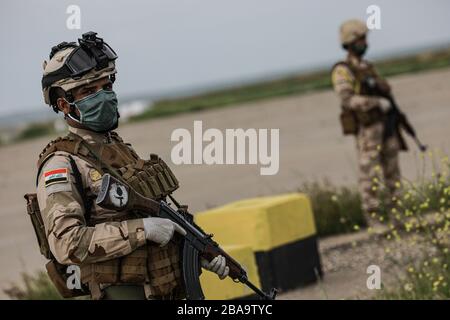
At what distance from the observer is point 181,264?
4.79 m

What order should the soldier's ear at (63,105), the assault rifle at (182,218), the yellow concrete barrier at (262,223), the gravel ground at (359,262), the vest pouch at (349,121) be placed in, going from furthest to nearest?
the vest pouch at (349,121), the yellow concrete barrier at (262,223), the gravel ground at (359,262), the soldier's ear at (63,105), the assault rifle at (182,218)

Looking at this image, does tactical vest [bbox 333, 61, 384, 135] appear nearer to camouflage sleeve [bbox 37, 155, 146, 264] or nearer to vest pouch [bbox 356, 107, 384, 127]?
vest pouch [bbox 356, 107, 384, 127]

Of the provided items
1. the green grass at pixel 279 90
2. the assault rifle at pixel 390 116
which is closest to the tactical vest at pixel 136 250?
the assault rifle at pixel 390 116

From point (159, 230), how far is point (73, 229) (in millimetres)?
342

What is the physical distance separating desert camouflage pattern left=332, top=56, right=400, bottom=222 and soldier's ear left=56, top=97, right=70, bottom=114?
5905mm

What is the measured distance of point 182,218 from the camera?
15.7 ft

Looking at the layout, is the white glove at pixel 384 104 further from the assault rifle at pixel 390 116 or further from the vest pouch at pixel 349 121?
the vest pouch at pixel 349 121

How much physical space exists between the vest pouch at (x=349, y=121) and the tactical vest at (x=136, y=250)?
589 centimetres

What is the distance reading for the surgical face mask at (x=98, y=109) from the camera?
4.65 m

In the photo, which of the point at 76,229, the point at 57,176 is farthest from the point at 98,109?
the point at 76,229

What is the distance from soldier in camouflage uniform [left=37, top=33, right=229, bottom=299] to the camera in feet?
14.8

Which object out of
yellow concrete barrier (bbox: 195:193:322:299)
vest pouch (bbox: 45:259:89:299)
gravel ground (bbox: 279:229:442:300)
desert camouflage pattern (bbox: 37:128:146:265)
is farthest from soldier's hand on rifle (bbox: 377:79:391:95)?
desert camouflage pattern (bbox: 37:128:146:265)

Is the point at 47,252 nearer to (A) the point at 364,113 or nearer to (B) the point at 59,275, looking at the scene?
(B) the point at 59,275
